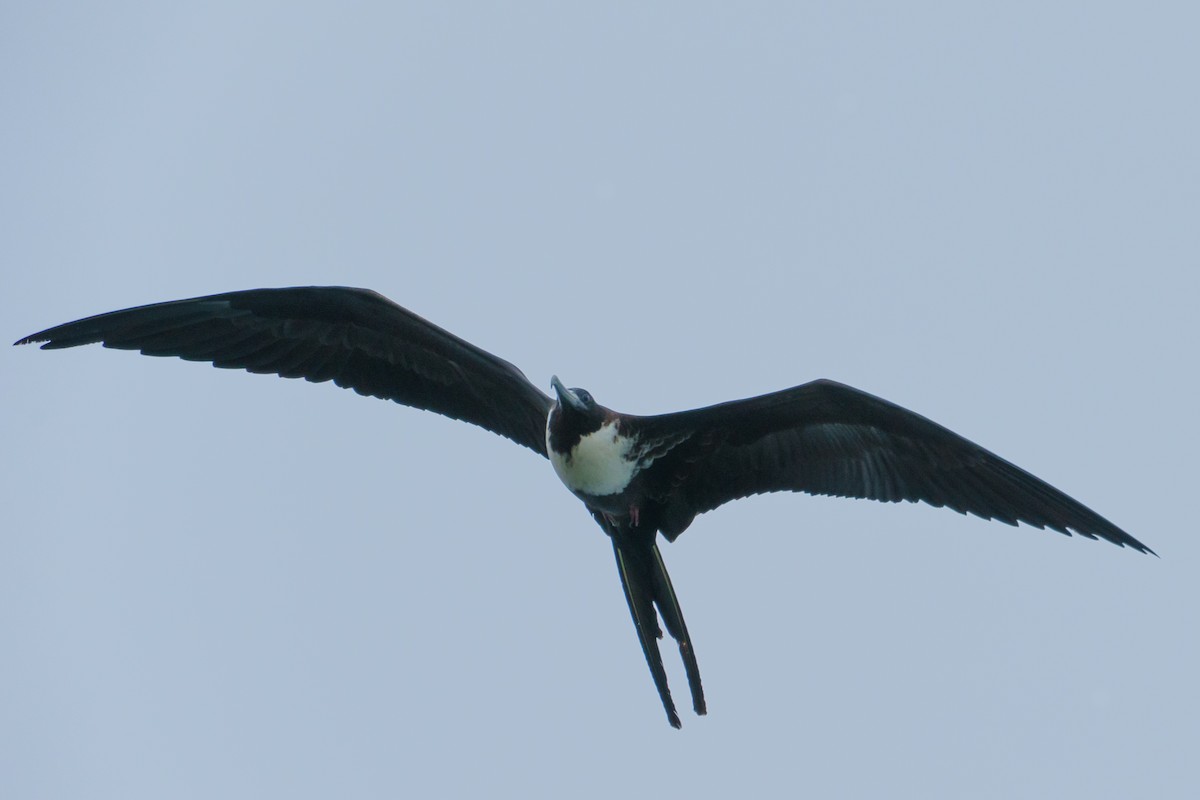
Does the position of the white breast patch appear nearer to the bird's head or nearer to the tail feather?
the bird's head

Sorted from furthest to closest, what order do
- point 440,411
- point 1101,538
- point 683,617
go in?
point 440,411
point 683,617
point 1101,538

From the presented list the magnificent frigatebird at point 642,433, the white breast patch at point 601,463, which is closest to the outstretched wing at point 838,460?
the magnificent frigatebird at point 642,433

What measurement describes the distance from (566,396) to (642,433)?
0.38 metres

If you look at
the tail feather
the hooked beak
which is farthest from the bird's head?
the tail feather

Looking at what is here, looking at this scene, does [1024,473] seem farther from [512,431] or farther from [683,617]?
[512,431]

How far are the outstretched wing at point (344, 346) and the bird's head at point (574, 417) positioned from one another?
12.1 inches

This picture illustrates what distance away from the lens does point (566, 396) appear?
19.0ft

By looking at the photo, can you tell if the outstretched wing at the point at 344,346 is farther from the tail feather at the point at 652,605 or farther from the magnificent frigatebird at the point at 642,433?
the tail feather at the point at 652,605

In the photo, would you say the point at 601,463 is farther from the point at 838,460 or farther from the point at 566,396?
the point at 838,460

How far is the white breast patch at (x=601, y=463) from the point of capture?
5.89m

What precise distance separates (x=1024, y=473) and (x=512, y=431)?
2245mm

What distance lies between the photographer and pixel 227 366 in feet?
20.2

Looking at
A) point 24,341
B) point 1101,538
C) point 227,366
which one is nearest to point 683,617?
point 1101,538

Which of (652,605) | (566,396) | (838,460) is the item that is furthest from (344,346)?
(838,460)
